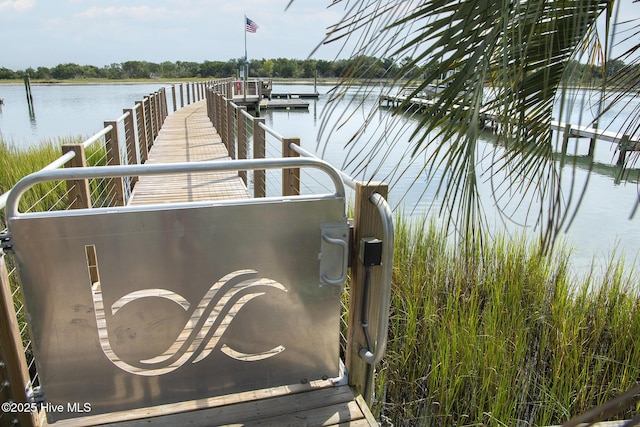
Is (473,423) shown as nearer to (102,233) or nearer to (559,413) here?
(559,413)

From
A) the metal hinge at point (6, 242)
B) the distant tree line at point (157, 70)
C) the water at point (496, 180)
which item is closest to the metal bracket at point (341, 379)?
the water at point (496, 180)

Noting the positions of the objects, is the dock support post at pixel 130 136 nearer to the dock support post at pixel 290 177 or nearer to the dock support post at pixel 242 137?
the dock support post at pixel 242 137

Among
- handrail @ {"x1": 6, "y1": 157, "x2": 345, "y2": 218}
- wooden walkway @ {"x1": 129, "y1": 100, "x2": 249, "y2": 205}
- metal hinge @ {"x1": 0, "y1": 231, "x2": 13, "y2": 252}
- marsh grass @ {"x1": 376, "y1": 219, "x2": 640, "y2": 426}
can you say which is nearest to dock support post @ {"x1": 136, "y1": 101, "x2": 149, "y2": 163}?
wooden walkway @ {"x1": 129, "y1": 100, "x2": 249, "y2": 205}

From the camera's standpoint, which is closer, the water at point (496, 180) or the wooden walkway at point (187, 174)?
the water at point (496, 180)

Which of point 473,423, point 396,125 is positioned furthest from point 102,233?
point 473,423

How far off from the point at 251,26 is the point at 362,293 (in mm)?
33690

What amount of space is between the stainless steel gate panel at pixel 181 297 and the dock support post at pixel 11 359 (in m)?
0.07

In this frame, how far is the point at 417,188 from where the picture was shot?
396 inches

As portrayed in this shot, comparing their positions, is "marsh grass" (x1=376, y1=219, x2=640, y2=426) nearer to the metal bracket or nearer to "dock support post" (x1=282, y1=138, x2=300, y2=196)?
the metal bracket

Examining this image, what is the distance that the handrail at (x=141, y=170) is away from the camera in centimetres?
172

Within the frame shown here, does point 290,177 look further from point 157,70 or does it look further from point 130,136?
point 157,70

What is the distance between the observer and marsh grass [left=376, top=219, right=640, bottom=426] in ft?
9.25

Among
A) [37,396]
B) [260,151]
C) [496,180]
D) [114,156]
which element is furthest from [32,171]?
[496,180]

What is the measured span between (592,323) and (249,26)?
3282cm
